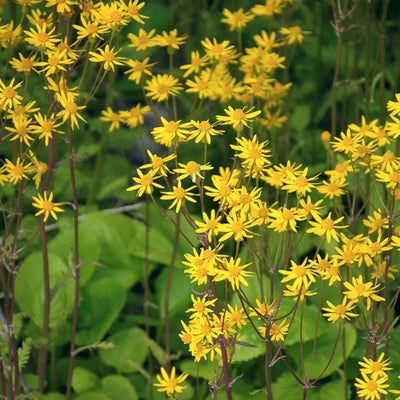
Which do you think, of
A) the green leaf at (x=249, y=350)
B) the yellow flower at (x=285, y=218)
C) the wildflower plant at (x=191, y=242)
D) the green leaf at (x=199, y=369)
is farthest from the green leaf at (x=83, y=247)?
the yellow flower at (x=285, y=218)

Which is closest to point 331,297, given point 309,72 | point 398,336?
point 398,336

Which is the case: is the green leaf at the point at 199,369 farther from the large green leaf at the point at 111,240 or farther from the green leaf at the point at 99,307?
the large green leaf at the point at 111,240

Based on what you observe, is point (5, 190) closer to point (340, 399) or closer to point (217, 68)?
point (217, 68)

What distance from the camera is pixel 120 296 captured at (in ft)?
9.86

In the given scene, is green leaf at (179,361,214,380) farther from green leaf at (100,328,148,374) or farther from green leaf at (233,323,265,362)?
green leaf at (100,328,148,374)

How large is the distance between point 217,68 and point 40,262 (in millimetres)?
833

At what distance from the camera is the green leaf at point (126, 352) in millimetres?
2957

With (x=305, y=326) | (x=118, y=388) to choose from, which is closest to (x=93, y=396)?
(x=118, y=388)

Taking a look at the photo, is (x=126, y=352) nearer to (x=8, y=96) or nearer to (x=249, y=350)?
(x=249, y=350)

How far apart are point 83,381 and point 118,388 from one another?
11cm

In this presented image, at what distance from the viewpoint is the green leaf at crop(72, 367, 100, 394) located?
2850 millimetres

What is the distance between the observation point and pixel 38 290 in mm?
2973

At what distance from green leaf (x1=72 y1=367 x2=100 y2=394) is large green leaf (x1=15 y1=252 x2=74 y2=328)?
16 cm

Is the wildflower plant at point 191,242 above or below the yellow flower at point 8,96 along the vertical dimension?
below
